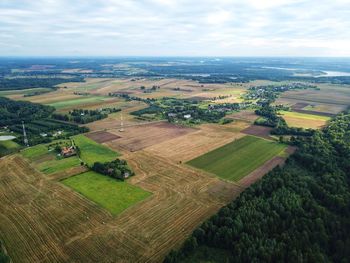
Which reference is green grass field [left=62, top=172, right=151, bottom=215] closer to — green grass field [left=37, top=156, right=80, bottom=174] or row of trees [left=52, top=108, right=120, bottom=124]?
green grass field [left=37, top=156, right=80, bottom=174]

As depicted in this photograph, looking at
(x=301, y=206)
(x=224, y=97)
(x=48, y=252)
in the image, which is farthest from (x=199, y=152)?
(x=224, y=97)

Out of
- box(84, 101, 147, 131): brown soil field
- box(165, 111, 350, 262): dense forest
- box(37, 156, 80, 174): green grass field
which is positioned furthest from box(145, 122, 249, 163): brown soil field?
box(84, 101, 147, 131): brown soil field

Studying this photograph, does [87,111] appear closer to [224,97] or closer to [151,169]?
[151,169]

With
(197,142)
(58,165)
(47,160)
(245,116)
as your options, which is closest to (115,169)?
(58,165)

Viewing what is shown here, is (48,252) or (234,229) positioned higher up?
(234,229)

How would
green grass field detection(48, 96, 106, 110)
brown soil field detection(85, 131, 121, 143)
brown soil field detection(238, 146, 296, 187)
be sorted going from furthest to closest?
green grass field detection(48, 96, 106, 110) < brown soil field detection(85, 131, 121, 143) < brown soil field detection(238, 146, 296, 187)
